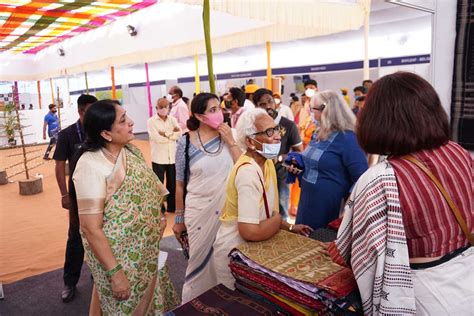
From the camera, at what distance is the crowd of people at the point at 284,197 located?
110cm

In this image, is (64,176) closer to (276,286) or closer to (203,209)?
(203,209)

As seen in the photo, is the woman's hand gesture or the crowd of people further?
the woman's hand gesture

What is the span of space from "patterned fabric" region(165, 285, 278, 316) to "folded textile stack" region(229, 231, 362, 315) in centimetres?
6

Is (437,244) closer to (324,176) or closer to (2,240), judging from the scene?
(324,176)

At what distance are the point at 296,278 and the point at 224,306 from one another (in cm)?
25

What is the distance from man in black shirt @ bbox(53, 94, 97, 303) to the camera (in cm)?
308

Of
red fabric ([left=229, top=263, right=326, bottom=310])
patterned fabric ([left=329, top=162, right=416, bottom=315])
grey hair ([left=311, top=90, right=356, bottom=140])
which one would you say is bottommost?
red fabric ([left=229, top=263, right=326, bottom=310])

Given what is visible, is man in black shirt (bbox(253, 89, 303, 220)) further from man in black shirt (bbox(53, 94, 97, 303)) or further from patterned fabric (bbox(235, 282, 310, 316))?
patterned fabric (bbox(235, 282, 310, 316))

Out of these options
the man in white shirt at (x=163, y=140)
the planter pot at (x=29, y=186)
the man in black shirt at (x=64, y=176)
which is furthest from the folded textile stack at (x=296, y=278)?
the planter pot at (x=29, y=186)

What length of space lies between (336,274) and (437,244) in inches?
12.0

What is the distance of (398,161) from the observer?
1.14m

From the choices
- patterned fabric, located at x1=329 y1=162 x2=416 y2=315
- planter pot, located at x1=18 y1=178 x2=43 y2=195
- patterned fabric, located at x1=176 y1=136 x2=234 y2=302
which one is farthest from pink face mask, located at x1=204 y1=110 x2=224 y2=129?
planter pot, located at x1=18 y1=178 x2=43 y2=195

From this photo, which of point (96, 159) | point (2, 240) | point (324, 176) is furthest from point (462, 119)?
point (2, 240)

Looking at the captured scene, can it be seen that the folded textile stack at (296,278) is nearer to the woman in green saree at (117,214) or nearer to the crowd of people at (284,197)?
the crowd of people at (284,197)
